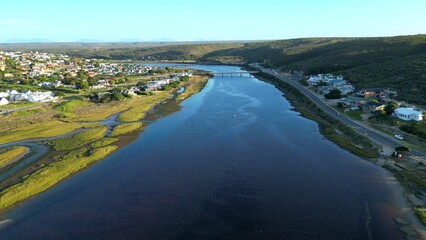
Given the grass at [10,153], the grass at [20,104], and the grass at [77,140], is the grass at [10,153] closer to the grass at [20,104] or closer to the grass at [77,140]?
the grass at [77,140]

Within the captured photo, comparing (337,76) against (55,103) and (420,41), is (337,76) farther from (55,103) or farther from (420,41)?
(55,103)

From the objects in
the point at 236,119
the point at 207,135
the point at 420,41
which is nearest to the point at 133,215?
the point at 207,135

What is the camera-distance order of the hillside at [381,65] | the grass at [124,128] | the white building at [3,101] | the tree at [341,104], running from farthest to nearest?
the hillside at [381,65] < the white building at [3,101] < the tree at [341,104] < the grass at [124,128]

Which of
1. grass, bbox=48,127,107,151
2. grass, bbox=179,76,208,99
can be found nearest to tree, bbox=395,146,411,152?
grass, bbox=48,127,107,151

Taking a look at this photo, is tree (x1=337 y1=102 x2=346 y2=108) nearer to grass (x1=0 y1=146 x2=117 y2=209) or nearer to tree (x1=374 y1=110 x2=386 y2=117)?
tree (x1=374 y1=110 x2=386 y2=117)

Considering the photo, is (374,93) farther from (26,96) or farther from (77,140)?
(26,96)

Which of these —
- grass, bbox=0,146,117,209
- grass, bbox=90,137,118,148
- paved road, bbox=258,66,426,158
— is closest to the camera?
grass, bbox=0,146,117,209

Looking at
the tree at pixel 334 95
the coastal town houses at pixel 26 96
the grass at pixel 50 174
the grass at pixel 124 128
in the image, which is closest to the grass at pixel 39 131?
the grass at pixel 124 128
